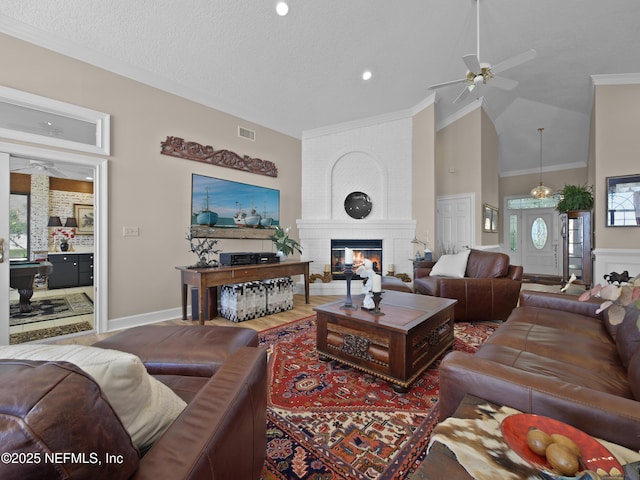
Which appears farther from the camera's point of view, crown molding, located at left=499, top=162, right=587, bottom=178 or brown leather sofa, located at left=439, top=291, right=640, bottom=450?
crown molding, located at left=499, top=162, right=587, bottom=178

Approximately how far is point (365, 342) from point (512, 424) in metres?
1.31

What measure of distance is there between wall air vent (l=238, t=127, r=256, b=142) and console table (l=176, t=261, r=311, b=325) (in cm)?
220

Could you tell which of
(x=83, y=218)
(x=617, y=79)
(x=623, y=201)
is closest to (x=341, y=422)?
(x=623, y=201)

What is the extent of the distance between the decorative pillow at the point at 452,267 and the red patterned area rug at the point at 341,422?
178cm

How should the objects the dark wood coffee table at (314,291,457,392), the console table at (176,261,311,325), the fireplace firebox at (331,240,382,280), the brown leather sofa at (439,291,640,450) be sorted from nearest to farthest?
the brown leather sofa at (439,291,640,450) → the dark wood coffee table at (314,291,457,392) → the console table at (176,261,311,325) → the fireplace firebox at (331,240,382,280)

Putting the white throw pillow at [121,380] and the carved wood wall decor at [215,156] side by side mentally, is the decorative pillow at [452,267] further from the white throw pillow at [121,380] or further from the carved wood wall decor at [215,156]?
the white throw pillow at [121,380]

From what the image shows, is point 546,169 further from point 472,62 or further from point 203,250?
point 203,250

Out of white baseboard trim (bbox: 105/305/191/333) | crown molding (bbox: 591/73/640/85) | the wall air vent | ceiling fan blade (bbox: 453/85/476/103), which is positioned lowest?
white baseboard trim (bbox: 105/305/191/333)

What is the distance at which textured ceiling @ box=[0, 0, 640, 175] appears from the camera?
287 cm

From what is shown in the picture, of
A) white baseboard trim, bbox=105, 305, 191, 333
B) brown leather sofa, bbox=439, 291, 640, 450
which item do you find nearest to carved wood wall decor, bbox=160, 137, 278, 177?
white baseboard trim, bbox=105, 305, 191, 333

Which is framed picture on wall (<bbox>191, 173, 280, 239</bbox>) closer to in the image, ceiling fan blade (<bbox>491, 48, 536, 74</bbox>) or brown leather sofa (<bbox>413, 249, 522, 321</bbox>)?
brown leather sofa (<bbox>413, 249, 522, 321</bbox>)

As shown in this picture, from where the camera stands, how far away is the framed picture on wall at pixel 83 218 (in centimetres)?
666

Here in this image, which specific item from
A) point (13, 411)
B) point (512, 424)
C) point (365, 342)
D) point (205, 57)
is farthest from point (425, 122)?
point (13, 411)

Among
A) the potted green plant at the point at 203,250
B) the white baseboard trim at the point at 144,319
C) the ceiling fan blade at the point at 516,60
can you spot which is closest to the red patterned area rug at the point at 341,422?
the potted green plant at the point at 203,250
